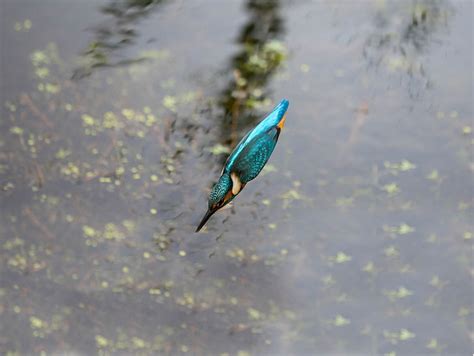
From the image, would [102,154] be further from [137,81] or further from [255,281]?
[255,281]

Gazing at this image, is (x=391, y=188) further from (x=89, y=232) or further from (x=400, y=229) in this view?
(x=89, y=232)

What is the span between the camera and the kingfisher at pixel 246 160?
0.53m

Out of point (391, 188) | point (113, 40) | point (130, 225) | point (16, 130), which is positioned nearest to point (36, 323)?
point (130, 225)

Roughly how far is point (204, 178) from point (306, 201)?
379mm

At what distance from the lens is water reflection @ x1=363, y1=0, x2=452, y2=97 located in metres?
2.79

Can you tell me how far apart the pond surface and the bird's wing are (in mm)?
1841

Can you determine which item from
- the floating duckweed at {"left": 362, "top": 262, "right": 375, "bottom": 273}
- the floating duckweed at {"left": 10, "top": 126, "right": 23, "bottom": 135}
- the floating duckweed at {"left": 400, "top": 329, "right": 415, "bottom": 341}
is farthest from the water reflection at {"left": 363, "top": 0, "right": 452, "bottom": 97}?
the floating duckweed at {"left": 10, "top": 126, "right": 23, "bottom": 135}

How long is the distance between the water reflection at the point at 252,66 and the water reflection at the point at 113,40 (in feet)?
1.28

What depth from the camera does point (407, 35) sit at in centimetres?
285

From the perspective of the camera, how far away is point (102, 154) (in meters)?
2.59

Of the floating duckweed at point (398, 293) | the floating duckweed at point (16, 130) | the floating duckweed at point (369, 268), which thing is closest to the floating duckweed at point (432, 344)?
the floating duckweed at point (398, 293)

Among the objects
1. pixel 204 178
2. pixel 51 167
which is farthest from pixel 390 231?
pixel 51 167

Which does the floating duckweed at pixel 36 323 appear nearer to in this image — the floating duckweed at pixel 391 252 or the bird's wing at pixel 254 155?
the floating duckweed at pixel 391 252

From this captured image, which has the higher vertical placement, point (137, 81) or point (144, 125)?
point (137, 81)
